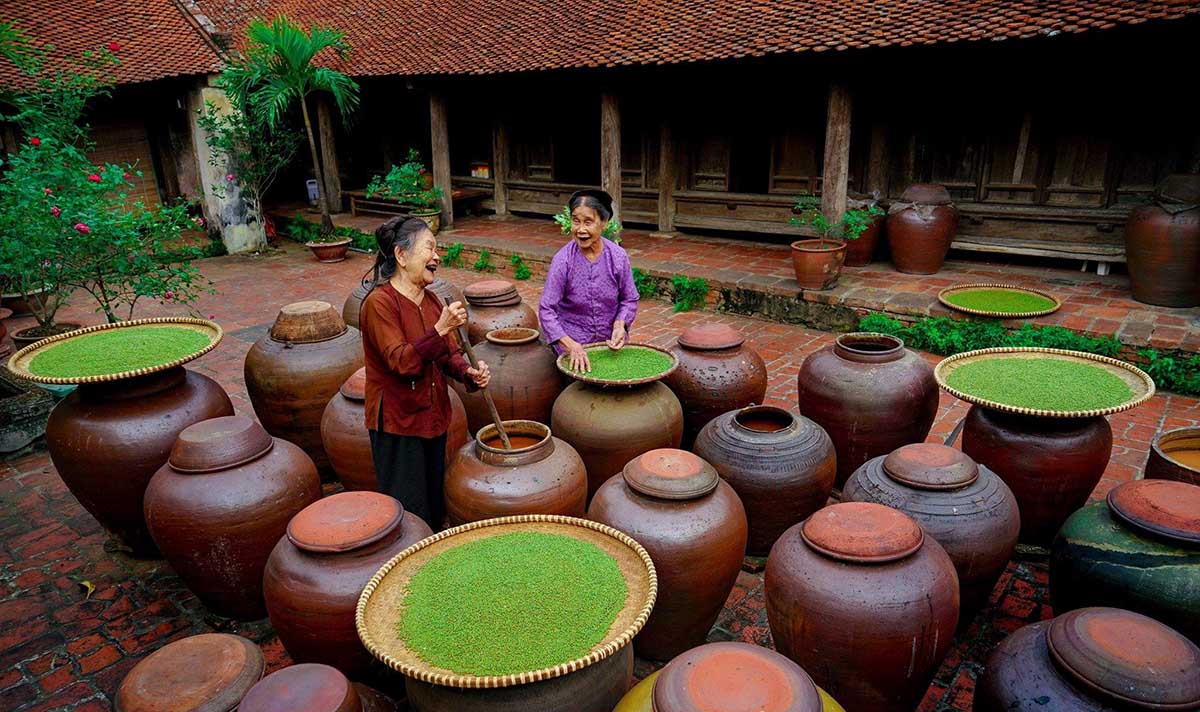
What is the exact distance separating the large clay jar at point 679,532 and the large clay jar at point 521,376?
1.48 meters

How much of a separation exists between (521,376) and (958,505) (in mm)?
2610

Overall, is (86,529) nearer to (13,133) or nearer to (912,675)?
(912,675)

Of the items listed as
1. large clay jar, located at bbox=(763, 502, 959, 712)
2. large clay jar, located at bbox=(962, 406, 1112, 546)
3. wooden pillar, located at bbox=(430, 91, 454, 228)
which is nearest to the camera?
large clay jar, located at bbox=(763, 502, 959, 712)

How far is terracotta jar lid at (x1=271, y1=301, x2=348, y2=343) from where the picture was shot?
491 cm

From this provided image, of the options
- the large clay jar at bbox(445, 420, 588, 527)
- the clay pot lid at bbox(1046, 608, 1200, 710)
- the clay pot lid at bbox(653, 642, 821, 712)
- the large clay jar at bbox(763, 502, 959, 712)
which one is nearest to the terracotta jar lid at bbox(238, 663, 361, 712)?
the clay pot lid at bbox(653, 642, 821, 712)

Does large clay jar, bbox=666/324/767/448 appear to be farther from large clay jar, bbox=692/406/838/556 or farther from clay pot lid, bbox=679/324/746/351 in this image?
large clay jar, bbox=692/406/838/556

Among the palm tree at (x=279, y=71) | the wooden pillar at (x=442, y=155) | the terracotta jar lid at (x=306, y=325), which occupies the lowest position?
the terracotta jar lid at (x=306, y=325)

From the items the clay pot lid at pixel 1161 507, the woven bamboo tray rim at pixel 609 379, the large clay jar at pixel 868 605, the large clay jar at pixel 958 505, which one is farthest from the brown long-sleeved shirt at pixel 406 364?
the clay pot lid at pixel 1161 507

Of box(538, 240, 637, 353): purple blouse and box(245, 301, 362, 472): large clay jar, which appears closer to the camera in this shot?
box(538, 240, 637, 353): purple blouse

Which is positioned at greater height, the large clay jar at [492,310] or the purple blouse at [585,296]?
the purple blouse at [585,296]

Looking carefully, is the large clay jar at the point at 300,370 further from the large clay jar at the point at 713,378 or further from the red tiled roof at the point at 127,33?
the red tiled roof at the point at 127,33

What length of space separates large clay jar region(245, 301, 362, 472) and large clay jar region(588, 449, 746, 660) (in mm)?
2384

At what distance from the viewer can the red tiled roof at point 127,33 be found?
39.2 feet

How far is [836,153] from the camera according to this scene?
9.09 meters
